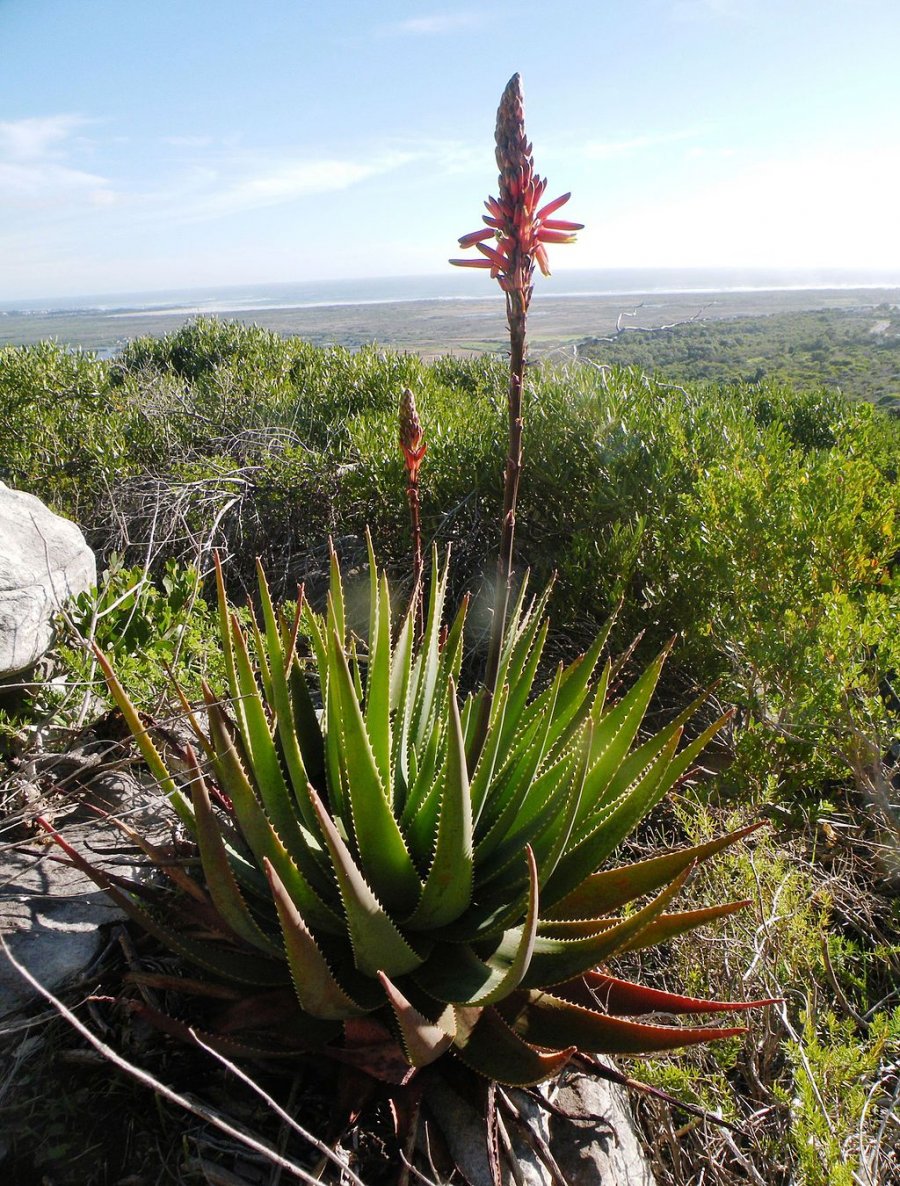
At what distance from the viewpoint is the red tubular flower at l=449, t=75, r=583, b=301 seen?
49.3 inches

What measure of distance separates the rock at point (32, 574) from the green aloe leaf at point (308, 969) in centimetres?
182

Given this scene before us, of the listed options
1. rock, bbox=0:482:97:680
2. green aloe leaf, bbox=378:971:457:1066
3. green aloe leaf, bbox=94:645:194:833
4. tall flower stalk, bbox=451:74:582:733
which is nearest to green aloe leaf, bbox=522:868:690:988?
green aloe leaf, bbox=378:971:457:1066

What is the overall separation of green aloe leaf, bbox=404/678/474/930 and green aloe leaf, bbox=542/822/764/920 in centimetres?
26

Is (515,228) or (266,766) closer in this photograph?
(515,228)

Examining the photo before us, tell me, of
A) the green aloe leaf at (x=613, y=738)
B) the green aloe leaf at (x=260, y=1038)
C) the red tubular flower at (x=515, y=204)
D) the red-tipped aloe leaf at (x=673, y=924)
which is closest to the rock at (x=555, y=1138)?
the green aloe leaf at (x=260, y=1038)

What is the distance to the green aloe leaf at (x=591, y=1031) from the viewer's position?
58.6 inches

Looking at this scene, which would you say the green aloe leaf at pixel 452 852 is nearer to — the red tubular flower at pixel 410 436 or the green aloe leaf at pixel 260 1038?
the green aloe leaf at pixel 260 1038

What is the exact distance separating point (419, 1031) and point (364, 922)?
21 cm

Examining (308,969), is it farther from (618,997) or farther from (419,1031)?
(618,997)

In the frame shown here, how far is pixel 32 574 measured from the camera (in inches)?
113

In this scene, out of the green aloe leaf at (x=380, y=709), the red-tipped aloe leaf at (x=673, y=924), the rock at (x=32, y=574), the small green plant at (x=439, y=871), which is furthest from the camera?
the rock at (x=32, y=574)

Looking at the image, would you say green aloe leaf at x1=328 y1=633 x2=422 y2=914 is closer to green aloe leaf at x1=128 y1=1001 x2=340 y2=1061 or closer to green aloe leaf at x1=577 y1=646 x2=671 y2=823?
green aloe leaf at x1=128 y1=1001 x2=340 y2=1061

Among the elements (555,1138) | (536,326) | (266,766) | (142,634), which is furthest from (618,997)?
(536,326)

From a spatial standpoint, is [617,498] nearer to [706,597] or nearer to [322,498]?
[706,597]
